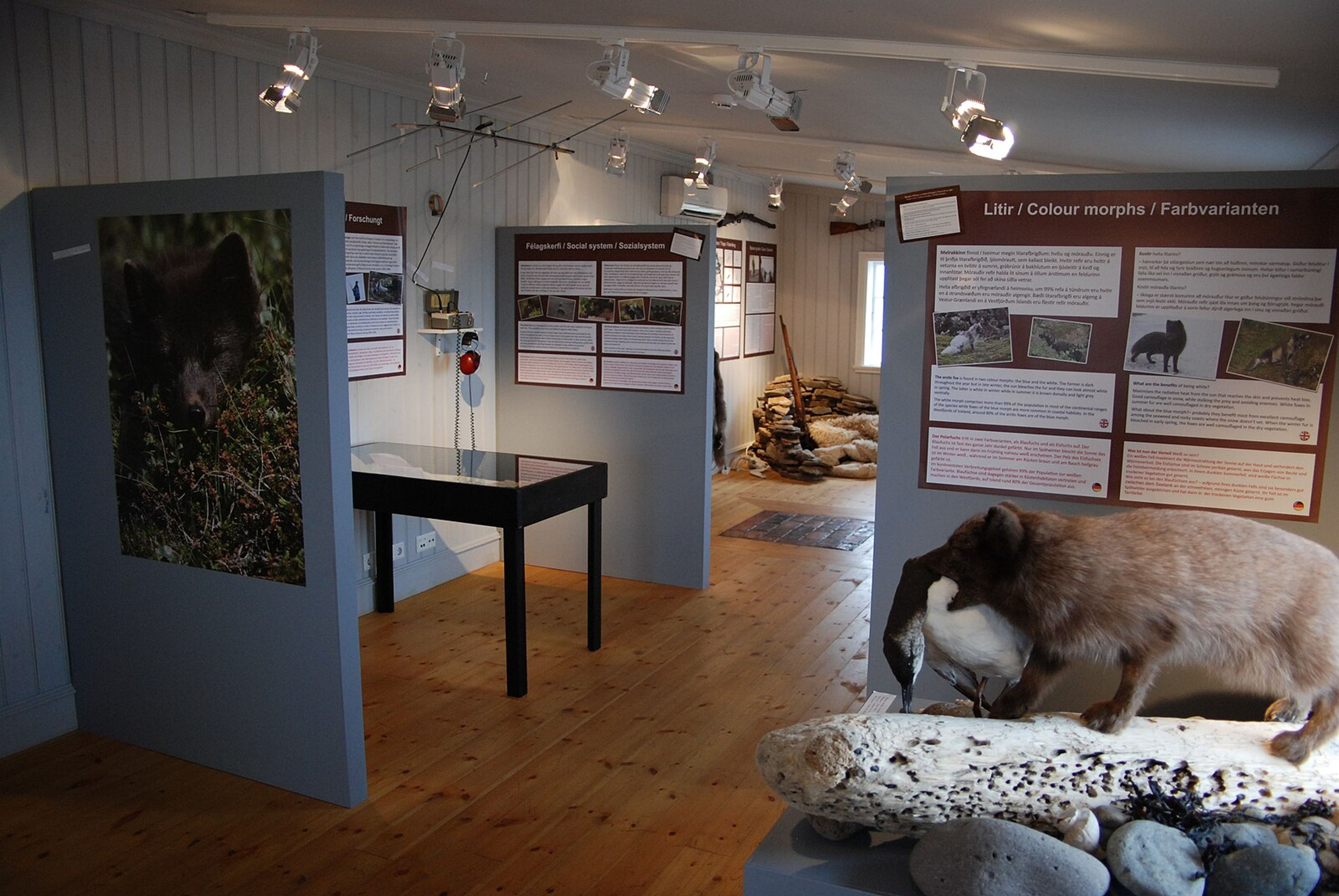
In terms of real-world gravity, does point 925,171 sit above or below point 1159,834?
above

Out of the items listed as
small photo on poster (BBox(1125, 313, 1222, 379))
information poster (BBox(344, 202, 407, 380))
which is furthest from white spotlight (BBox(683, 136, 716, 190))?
small photo on poster (BBox(1125, 313, 1222, 379))

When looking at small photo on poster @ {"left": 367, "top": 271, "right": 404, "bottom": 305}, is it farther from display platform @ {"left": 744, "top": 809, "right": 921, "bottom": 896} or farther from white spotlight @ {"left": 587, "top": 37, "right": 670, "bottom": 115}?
display platform @ {"left": 744, "top": 809, "right": 921, "bottom": 896}

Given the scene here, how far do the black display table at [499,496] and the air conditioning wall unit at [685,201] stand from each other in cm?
368

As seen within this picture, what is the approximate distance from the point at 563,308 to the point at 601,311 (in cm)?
26

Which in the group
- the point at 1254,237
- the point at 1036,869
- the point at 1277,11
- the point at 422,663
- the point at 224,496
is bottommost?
the point at 422,663

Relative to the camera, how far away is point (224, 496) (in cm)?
323

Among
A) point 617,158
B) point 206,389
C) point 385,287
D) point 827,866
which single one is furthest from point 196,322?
point 617,158

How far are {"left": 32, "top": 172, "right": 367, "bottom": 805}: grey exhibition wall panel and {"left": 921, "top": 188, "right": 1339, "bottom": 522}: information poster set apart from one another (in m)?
1.82

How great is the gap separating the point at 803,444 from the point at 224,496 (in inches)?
277

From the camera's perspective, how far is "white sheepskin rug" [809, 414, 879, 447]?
977 cm

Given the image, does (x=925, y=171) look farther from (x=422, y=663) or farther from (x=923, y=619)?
(x=923, y=619)

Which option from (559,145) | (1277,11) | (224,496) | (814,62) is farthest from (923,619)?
(559,145)

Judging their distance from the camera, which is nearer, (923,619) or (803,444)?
(923,619)

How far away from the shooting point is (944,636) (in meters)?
1.74
